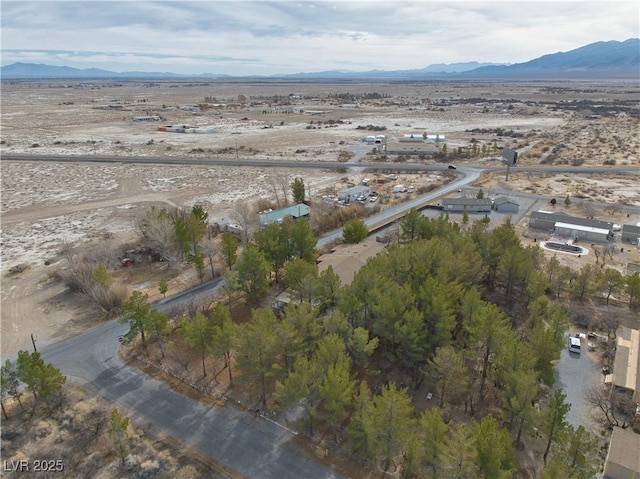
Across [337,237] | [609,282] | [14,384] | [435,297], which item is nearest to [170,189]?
[337,237]

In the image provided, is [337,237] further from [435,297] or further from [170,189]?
[170,189]

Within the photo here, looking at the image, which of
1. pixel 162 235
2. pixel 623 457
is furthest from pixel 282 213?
pixel 623 457

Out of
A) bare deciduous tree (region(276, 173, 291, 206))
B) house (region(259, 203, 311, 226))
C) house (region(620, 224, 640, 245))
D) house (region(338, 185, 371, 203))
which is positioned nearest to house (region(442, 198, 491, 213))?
house (region(338, 185, 371, 203))

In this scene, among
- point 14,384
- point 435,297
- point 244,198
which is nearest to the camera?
point 14,384

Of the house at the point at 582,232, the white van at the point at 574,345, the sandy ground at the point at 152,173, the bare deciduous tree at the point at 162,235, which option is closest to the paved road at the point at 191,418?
the sandy ground at the point at 152,173

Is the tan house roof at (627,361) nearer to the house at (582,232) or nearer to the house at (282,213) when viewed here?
the house at (582,232)

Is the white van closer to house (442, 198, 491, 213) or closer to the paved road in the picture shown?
the paved road
